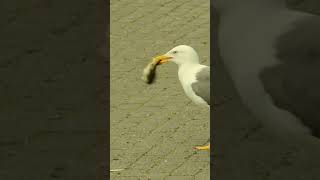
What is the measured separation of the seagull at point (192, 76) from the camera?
780 cm

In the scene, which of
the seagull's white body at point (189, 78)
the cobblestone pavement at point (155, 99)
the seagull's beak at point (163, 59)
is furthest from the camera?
the seagull's beak at point (163, 59)

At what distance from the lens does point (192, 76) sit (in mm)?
8000

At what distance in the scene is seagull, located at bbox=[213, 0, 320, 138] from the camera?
18.8 ft

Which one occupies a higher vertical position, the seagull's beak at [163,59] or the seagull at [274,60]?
the seagull at [274,60]

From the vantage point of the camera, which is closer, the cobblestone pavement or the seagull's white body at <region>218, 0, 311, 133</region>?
the seagull's white body at <region>218, 0, 311, 133</region>

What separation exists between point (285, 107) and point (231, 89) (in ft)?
10.4

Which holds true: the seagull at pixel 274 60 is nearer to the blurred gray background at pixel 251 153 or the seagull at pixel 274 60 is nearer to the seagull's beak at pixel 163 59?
the blurred gray background at pixel 251 153

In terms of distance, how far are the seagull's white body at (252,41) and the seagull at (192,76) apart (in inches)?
74.8

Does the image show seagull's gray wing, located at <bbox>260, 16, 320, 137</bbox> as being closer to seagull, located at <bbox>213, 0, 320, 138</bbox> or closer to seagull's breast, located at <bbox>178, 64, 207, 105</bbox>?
seagull, located at <bbox>213, 0, 320, 138</bbox>

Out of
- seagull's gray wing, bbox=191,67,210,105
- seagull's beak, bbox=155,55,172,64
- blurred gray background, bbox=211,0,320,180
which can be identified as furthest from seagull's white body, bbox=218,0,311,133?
seagull's beak, bbox=155,55,172,64

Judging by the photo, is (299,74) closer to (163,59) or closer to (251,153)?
(251,153)

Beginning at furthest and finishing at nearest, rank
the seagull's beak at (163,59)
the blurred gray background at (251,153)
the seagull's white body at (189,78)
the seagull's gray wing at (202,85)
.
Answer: the seagull's beak at (163,59)
the seagull's white body at (189,78)
the seagull's gray wing at (202,85)
the blurred gray background at (251,153)

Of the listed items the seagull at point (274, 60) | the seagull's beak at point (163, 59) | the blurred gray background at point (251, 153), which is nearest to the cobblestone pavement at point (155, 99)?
the blurred gray background at point (251, 153)

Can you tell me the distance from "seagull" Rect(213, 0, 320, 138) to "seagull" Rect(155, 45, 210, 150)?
1824mm
